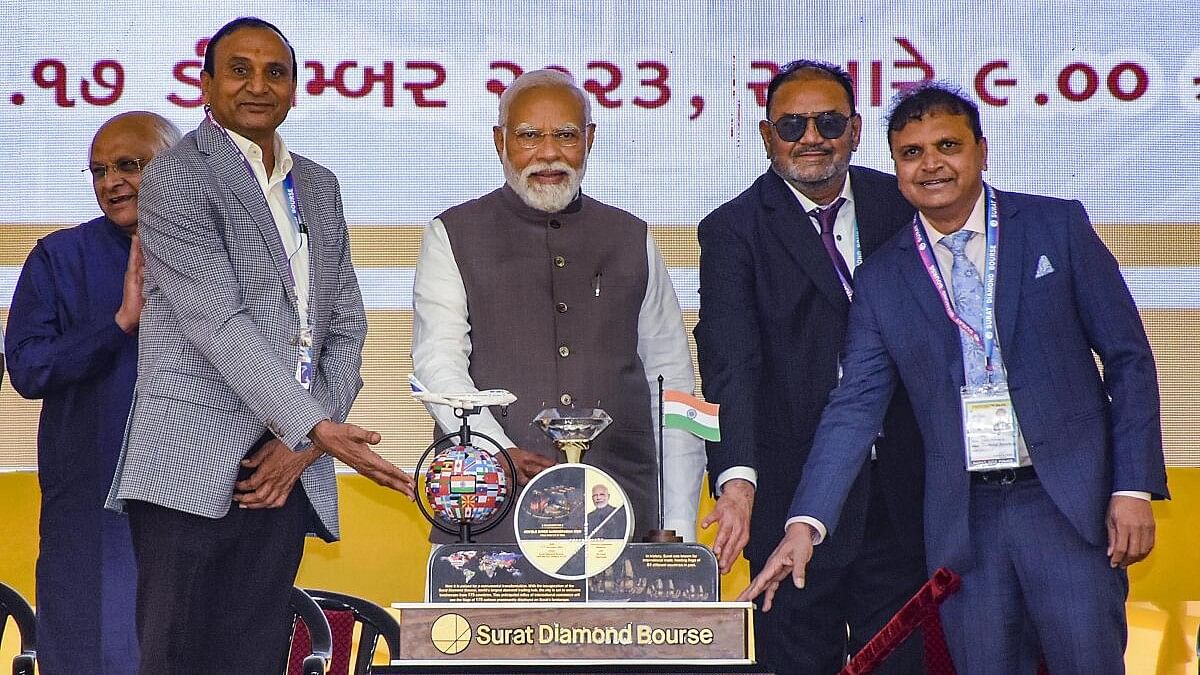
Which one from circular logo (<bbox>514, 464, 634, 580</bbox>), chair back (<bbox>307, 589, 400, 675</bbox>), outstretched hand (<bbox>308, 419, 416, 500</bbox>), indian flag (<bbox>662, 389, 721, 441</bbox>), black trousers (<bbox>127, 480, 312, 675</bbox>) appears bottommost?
chair back (<bbox>307, 589, 400, 675</bbox>)

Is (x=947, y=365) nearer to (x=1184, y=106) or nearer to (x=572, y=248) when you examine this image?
(x=572, y=248)

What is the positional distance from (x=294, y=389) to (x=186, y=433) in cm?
25

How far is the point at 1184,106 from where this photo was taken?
485cm

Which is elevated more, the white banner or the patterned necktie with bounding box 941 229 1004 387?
the white banner

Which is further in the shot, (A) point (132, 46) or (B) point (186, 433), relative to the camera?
(A) point (132, 46)

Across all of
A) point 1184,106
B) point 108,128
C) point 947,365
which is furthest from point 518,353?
point 1184,106

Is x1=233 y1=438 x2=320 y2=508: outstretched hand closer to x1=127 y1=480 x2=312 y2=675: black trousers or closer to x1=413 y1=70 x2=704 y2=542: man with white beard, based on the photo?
x1=127 y1=480 x2=312 y2=675: black trousers

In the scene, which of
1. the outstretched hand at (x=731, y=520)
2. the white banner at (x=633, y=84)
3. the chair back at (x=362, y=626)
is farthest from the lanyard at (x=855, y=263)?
the chair back at (x=362, y=626)

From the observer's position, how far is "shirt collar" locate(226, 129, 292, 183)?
3.47 meters

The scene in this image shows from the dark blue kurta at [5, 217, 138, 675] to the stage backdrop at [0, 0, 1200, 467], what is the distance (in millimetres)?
947

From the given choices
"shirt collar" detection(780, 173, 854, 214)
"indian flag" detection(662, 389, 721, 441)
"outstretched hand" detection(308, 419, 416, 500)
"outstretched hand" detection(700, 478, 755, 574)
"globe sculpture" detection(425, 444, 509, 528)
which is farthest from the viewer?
"shirt collar" detection(780, 173, 854, 214)

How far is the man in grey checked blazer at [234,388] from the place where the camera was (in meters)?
3.18

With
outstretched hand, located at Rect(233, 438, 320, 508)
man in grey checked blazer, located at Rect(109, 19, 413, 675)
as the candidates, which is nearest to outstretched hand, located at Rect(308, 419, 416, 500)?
man in grey checked blazer, located at Rect(109, 19, 413, 675)

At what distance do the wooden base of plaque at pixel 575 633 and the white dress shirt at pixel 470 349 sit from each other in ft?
2.21
